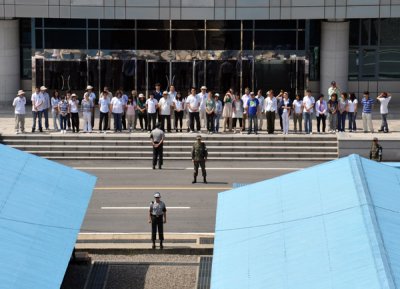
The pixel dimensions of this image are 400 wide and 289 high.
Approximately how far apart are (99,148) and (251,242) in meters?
20.9

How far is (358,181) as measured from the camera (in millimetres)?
19641

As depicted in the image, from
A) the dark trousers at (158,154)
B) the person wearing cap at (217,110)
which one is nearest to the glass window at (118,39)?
the person wearing cap at (217,110)

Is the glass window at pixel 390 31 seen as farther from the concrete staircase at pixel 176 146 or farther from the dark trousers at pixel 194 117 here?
the dark trousers at pixel 194 117

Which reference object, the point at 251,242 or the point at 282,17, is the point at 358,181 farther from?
the point at 282,17

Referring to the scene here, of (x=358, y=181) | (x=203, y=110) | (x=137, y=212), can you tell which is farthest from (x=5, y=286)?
(x=203, y=110)

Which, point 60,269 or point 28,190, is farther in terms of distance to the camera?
point 28,190

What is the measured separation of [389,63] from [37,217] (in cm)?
3261

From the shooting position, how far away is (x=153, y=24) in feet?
161

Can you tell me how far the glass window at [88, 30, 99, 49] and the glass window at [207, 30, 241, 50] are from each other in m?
4.81

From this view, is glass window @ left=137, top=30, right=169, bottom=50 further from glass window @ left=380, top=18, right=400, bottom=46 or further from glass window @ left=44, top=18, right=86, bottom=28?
glass window @ left=380, top=18, right=400, bottom=46

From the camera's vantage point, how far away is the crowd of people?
40.1m

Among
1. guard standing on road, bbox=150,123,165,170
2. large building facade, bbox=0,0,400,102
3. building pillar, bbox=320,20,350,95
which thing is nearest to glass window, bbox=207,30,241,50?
large building facade, bbox=0,0,400,102

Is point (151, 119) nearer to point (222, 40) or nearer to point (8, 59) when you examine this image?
point (222, 40)

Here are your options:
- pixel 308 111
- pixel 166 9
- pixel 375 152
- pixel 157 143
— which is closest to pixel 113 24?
pixel 166 9
